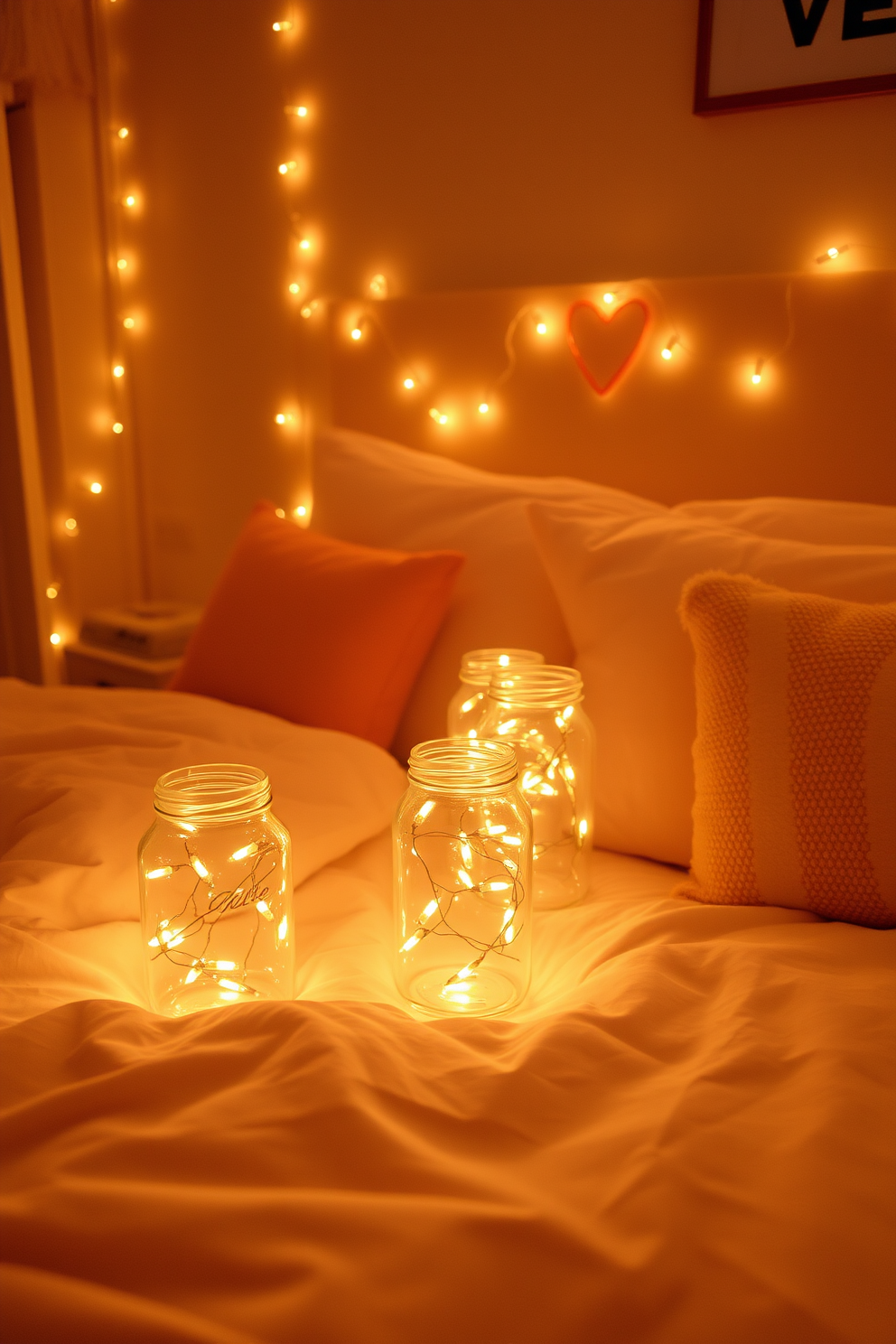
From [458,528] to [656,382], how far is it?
1.53ft

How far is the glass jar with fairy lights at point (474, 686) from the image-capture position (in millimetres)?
1283

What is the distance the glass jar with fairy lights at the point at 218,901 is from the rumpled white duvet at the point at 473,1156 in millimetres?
57

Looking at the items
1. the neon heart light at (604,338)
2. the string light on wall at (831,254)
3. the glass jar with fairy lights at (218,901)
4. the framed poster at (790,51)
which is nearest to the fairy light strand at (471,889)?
the glass jar with fairy lights at (218,901)

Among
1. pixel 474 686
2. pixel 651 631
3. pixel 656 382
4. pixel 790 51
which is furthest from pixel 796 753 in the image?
pixel 790 51

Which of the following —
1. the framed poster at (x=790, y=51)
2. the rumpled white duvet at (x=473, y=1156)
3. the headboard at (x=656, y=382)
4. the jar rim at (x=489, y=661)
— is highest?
the framed poster at (x=790, y=51)

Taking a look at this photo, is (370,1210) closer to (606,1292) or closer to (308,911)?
(606,1292)

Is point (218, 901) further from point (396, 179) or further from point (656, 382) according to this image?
point (396, 179)

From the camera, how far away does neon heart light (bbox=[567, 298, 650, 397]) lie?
180 cm

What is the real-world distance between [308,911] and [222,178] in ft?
6.40

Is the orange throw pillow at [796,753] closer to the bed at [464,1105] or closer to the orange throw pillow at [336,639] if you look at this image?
the bed at [464,1105]

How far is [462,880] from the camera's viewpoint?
109 centimetres

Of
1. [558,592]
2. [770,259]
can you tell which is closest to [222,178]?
[770,259]

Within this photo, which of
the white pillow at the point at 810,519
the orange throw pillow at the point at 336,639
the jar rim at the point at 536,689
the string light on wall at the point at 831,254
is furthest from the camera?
the string light on wall at the point at 831,254

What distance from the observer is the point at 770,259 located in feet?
5.66
